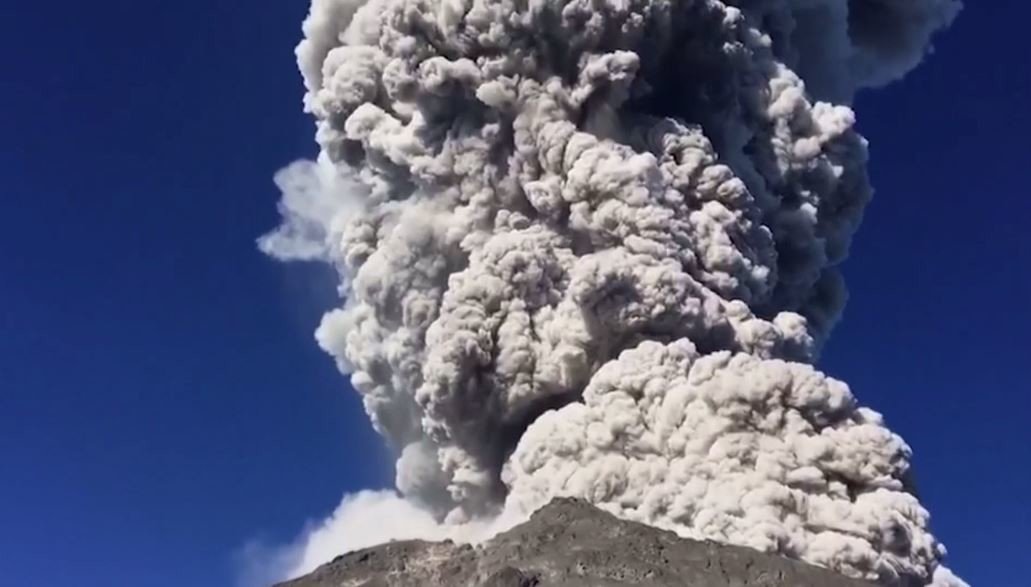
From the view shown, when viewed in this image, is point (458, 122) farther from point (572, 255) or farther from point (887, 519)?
point (887, 519)

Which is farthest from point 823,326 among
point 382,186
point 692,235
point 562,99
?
point 382,186

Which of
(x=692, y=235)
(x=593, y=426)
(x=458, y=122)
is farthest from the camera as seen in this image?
(x=458, y=122)

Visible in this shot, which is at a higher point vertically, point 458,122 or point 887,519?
point 458,122
